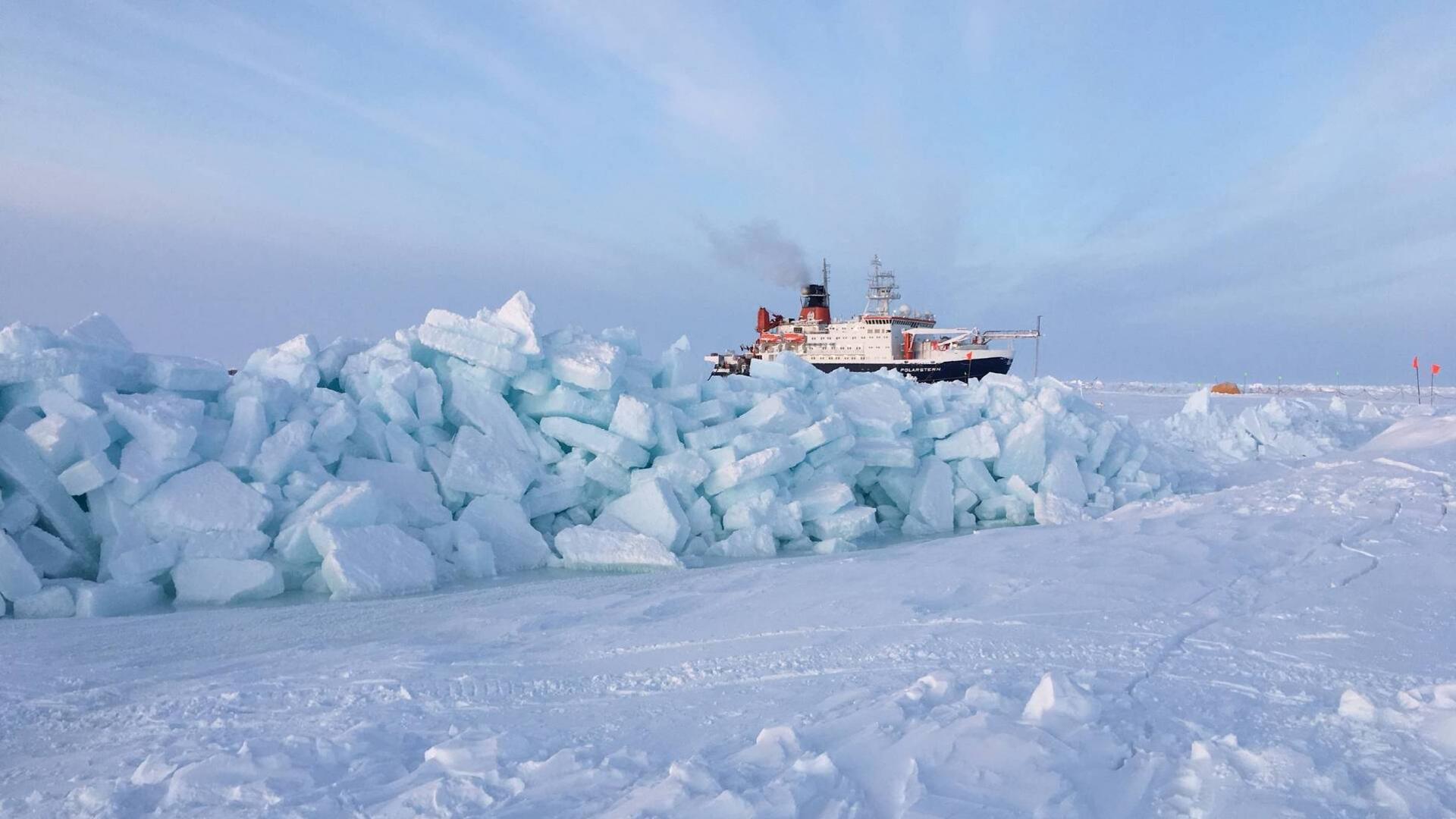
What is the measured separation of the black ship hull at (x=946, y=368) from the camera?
96.8 ft

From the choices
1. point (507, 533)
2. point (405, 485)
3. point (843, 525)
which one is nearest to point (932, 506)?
point (843, 525)

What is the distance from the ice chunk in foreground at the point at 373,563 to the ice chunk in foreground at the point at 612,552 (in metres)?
0.90

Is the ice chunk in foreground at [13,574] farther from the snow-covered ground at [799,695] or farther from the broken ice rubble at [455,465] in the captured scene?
the snow-covered ground at [799,695]

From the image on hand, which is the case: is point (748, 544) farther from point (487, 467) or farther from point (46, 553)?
point (46, 553)

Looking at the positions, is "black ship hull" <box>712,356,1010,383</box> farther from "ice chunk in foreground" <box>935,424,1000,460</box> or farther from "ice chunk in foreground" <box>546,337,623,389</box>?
"ice chunk in foreground" <box>546,337,623,389</box>

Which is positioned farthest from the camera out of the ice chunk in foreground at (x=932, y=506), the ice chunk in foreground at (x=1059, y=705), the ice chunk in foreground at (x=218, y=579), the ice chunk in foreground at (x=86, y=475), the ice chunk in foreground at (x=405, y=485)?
Result: the ice chunk in foreground at (x=932, y=506)

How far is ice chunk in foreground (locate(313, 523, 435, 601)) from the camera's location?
14.8ft

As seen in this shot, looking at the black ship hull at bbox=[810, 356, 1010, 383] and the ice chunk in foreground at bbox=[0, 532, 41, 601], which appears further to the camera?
the black ship hull at bbox=[810, 356, 1010, 383]

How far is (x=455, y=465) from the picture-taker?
5758mm

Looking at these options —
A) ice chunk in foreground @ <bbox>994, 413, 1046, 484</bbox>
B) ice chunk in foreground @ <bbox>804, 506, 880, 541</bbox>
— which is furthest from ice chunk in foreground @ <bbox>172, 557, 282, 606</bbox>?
ice chunk in foreground @ <bbox>994, 413, 1046, 484</bbox>

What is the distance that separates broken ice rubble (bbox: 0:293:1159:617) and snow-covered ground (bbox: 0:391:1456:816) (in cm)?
50

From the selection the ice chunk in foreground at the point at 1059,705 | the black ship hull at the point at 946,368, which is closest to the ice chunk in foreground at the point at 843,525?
the ice chunk in foreground at the point at 1059,705

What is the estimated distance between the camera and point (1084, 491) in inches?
310

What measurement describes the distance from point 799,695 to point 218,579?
3.45 m
